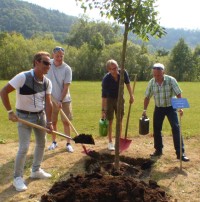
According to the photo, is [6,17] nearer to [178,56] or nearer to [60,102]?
[178,56]

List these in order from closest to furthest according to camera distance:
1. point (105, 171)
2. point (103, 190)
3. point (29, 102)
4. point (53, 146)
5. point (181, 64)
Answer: point (103, 190)
point (29, 102)
point (105, 171)
point (53, 146)
point (181, 64)

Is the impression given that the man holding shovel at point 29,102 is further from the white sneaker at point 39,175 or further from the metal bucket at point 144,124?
the metal bucket at point 144,124

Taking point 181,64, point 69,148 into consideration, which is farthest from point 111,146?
point 181,64

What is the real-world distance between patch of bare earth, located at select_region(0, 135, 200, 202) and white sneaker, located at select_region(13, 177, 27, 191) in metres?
0.08

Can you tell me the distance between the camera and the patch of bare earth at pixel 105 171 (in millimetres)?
5598

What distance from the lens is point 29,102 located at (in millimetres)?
5547

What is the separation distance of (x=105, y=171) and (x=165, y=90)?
221cm

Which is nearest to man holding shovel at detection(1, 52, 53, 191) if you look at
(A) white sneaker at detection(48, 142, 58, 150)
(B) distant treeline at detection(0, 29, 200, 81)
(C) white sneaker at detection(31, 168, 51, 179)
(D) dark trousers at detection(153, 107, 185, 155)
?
(C) white sneaker at detection(31, 168, 51, 179)

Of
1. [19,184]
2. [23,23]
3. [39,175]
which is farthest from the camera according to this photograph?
[23,23]

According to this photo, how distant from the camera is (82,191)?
505 centimetres

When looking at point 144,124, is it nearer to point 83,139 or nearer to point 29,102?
point 83,139

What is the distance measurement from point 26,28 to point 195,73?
124037mm

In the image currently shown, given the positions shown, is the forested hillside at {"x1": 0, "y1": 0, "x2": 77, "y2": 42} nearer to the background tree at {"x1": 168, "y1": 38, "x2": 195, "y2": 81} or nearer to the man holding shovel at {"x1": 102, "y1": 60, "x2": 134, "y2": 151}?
the background tree at {"x1": 168, "y1": 38, "x2": 195, "y2": 81}

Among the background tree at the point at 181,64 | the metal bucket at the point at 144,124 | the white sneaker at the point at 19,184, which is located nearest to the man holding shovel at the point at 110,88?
the metal bucket at the point at 144,124
